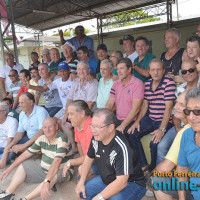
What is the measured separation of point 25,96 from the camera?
3336 mm

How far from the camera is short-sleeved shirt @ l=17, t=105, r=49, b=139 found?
3375 millimetres

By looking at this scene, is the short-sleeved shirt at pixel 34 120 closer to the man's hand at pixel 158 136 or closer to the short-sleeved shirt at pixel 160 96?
the short-sleeved shirt at pixel 160 96

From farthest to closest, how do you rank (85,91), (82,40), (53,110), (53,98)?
(82,40)
(53,98)
(53,110)
(85,91)

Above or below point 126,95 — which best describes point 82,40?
above

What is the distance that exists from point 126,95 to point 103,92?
563mm

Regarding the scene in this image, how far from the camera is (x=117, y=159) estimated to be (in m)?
1.88

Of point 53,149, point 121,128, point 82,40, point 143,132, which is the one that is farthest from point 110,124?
point 82,40

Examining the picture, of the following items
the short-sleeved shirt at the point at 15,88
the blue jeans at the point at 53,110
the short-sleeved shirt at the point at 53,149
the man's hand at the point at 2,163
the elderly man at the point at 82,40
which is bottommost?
the man's hand at the point at 2,163

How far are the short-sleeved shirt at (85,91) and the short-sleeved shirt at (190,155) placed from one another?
2.05 meters

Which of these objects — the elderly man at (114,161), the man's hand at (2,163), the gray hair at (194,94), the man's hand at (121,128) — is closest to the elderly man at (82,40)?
the man's hand at (121,128)

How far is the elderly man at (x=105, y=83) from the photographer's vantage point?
10.9 ft

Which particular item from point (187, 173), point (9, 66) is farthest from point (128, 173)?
point (9, 66)

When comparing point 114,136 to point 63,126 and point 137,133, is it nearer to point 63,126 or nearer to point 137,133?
point 137,133

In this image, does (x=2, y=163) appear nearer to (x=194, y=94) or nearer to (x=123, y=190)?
(x=123, y=190)
